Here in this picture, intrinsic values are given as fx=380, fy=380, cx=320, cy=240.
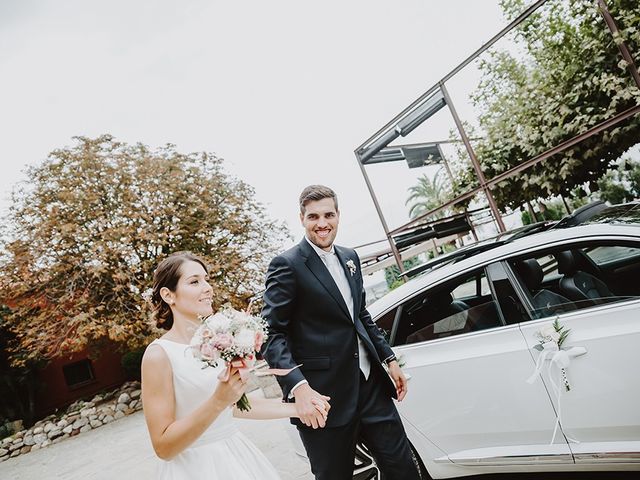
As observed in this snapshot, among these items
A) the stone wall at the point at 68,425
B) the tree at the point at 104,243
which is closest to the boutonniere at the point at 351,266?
the tree at the point at 104,243

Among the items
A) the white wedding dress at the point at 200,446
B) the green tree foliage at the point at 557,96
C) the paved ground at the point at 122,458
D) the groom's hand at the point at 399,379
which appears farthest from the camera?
the green tree foliage at the point at 557,96

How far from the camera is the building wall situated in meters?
18.9

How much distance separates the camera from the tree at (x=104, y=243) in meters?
13.8

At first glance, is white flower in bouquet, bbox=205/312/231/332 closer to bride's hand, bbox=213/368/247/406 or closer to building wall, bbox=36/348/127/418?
bride's hand, bbox=213/368/247/406

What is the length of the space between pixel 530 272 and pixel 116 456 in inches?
356

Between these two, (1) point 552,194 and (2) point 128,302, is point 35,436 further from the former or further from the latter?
(1) point 552,194

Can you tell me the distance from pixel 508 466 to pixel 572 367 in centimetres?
82

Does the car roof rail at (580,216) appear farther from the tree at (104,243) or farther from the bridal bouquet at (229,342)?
the tree at (104,243)

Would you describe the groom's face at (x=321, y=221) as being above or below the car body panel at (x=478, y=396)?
above

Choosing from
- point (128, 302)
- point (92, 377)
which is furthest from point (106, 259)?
point (92, 377)

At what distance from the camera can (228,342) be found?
4.77 feet

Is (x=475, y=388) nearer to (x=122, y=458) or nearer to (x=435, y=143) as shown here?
(x=122, y=458)

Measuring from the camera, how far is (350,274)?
7.98ft

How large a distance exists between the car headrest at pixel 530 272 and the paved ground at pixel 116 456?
7.67 feet
